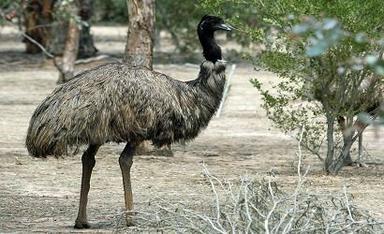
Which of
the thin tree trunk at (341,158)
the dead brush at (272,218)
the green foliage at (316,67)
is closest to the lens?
the dead brush at (272,218)

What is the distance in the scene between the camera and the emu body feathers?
784 cm

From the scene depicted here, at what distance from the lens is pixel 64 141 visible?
25.5 ft

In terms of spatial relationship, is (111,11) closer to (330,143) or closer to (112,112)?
(330,143)

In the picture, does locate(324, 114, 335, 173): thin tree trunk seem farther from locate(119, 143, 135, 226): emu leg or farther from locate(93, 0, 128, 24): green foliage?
locate(93, 0, 128, 24): green foliage

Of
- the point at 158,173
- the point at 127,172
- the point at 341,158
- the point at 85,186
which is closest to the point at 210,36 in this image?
the point at 127,172

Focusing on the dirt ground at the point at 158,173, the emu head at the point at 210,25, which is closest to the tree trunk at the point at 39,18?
the dirt ground at the point at 158,173

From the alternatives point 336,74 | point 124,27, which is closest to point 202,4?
point 336,74

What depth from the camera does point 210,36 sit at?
913cm

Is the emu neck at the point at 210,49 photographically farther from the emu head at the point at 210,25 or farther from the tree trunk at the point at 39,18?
the tree trunk at the point at 39,18

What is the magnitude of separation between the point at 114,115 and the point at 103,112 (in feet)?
0.27

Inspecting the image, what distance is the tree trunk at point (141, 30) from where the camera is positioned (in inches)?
498

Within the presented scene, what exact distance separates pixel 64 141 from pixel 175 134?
877 mm

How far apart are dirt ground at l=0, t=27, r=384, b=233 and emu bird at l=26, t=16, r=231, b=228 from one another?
617 mm

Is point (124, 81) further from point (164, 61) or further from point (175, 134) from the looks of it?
point (164, 61)
